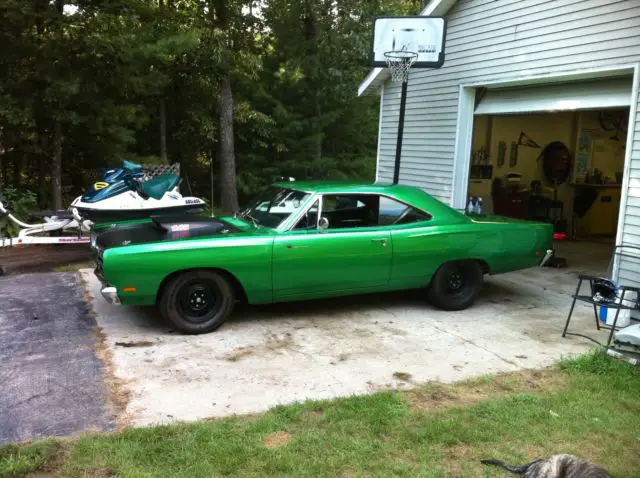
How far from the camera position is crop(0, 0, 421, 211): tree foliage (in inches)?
417

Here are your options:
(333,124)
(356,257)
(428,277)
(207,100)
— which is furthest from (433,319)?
(333,124)

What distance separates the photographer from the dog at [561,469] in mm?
3010

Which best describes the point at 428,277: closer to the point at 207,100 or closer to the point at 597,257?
the point at 597,257

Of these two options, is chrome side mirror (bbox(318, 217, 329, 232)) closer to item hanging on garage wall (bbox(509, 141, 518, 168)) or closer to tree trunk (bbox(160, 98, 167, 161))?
item hanging on garage wall (bbox(509, 141, 518, 168))

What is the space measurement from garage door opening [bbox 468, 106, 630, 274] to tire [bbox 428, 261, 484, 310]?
20.4ft

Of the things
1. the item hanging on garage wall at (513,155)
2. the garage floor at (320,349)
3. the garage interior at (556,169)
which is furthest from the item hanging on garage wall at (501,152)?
the garage floor at (320,349)

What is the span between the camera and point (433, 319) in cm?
623

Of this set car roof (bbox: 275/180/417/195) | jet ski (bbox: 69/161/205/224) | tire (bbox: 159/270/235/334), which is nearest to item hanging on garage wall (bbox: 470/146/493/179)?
jet ski (bbox: 69/161/205/224)

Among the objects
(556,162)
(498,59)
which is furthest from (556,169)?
(498,59)

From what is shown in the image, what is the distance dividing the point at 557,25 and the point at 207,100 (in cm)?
1022

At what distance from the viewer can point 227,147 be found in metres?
14.8

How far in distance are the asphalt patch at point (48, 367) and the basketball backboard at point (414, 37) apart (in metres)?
5.65

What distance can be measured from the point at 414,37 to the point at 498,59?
51.8 inches

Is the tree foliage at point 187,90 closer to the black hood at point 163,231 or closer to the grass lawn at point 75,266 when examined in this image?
the grass lawn at point 75,266
